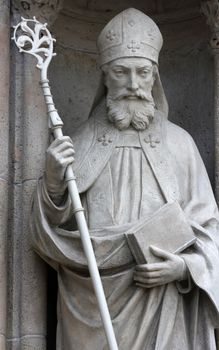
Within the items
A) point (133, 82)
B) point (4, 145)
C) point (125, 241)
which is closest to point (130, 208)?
point (125, 241)

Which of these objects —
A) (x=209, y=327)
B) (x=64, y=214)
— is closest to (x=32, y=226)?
(x=64, y=214)

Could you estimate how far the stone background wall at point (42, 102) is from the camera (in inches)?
432

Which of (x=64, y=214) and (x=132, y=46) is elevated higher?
(x=132, y=46)

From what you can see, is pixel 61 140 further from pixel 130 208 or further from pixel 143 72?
pixel 143 72

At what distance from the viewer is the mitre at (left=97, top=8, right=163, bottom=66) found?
11.0 metres

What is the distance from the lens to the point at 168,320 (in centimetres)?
1061

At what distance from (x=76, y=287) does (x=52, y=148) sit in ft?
2.24

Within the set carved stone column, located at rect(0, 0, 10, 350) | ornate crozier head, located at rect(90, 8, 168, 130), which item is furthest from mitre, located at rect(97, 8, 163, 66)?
carved stone column, located at rect(0, 0, 10, 350)

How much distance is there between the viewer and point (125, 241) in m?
10.6

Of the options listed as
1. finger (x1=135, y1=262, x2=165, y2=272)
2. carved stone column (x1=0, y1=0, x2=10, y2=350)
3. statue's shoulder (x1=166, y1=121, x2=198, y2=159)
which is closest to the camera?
finger (x1=135, y1=262, x2=165, y2=272)

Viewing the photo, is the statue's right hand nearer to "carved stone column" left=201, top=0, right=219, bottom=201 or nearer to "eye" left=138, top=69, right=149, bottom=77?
"eye" left=138, top=69, right=149, bottom=77

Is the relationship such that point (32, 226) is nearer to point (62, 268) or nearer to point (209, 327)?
point (62, 268)

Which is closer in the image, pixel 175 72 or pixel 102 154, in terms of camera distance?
pixel 102 154

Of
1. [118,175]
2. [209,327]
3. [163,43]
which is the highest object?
[163,43]
